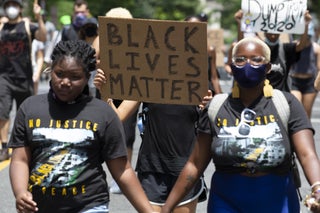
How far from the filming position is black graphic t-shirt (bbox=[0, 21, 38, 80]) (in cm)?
1181

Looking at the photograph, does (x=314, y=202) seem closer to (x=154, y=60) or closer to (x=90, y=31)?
(x=154, y=60)

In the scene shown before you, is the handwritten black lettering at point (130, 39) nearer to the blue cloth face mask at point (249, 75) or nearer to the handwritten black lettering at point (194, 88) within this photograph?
the handwritten black lettering at point (194, 88)

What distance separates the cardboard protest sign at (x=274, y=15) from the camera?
969 cm

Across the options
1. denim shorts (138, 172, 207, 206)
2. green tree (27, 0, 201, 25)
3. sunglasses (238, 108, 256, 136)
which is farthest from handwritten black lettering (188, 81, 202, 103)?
green tree (27, 0, 201, 25)

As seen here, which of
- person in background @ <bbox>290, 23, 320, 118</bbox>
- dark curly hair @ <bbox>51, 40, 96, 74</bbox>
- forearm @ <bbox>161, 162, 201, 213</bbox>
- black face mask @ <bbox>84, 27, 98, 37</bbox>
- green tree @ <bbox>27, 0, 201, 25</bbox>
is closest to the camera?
dark curly hair @ <bbox>51, 40, 96, 74</bbox>

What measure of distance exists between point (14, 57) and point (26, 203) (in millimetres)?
7209

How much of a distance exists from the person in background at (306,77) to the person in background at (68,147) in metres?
7.53

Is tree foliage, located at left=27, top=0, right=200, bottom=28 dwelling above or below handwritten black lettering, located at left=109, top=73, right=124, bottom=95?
below

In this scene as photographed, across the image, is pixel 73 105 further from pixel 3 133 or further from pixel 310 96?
pixel 310 96

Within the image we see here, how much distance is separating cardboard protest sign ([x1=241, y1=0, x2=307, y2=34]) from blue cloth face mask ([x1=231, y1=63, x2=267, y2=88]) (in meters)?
4.54

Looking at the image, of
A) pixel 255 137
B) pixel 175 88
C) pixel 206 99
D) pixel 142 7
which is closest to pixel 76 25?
pixel 175 88

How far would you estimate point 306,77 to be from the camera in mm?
12812

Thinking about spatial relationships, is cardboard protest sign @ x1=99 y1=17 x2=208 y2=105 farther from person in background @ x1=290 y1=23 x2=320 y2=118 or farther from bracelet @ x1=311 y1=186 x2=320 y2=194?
person in background @ x1=290 y1=23 x2=320 y2=118

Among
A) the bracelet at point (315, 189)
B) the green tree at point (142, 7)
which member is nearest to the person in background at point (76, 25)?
the bracelet at point (315, 189)
